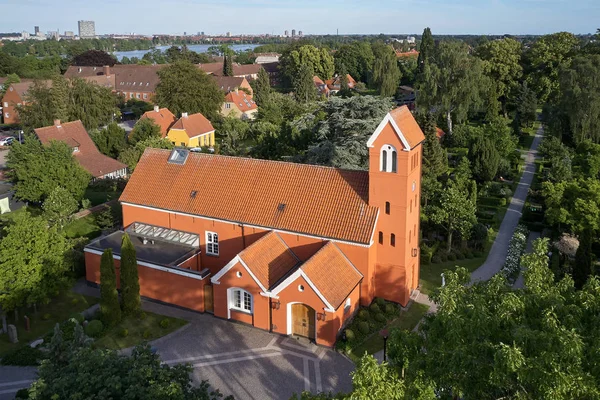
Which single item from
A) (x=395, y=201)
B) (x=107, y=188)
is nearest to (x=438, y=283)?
(x=395, y=201)

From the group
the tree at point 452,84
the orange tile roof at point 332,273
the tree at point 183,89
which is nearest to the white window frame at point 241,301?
the orange tile roof at point 332,273

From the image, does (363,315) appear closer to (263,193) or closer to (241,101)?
(263,193)

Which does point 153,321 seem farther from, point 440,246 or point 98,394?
point 440,246

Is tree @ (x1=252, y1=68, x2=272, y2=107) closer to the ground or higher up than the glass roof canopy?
higher up

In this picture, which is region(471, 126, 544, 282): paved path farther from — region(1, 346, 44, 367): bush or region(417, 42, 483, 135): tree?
region(1, 346, 44, 367): bush

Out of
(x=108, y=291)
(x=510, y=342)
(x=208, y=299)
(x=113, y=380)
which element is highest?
(x=510, y=342)

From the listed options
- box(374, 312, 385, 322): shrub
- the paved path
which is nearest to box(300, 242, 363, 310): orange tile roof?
box(374, 312, 385, 322): shrub

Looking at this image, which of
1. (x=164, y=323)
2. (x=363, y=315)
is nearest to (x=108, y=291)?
(x=164, y=323)
